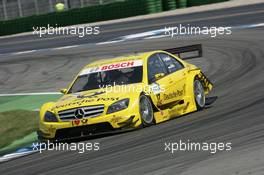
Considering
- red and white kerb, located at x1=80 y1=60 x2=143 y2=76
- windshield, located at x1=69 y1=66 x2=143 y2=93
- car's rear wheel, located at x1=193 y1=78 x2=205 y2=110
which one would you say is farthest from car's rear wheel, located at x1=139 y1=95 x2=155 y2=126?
car's rear wheel, located at x1=193 y1=78 x2=205 y2=110

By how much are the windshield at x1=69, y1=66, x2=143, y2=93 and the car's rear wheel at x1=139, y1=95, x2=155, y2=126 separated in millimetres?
573

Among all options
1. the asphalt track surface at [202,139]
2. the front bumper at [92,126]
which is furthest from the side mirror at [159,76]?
the front bumper at [92,126]

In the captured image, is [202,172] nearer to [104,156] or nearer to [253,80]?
[104,156]

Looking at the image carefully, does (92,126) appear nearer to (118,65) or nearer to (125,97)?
(125,97)

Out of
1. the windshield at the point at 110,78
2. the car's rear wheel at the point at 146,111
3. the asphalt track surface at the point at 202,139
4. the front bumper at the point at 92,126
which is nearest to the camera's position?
the asphalt track surface at the point at 202,139

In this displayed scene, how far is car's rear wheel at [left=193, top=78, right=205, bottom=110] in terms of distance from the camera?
12776 millimetres

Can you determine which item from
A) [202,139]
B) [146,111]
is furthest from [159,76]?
[202,139]

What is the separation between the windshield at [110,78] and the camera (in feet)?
38.9

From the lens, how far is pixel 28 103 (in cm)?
1714

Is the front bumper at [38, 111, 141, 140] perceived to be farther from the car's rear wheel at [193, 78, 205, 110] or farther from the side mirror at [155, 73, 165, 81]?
the car's rear wheel at [193, 78, 205, 110]

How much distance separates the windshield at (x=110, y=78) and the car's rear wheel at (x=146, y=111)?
1.88ft

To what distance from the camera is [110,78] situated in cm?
1196

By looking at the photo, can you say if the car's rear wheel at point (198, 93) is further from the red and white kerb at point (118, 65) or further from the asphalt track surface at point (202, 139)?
the red and white kerb at point (118, 65)

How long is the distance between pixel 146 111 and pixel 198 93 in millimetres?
1958
